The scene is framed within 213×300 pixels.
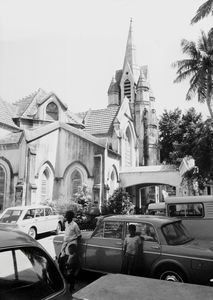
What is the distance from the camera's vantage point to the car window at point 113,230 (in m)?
7.16

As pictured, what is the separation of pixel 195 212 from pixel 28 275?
9.43 m

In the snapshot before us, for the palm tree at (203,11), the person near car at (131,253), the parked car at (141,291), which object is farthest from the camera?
the palm tree at (203,11)

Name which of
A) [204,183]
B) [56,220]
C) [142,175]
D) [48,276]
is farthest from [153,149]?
[48,276]

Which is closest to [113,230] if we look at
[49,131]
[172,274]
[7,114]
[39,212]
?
[172,274]

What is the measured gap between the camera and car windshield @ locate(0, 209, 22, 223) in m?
14.2

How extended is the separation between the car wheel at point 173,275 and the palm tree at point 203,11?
13.6 metres

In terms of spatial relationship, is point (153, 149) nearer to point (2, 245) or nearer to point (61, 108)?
point (61, 108)

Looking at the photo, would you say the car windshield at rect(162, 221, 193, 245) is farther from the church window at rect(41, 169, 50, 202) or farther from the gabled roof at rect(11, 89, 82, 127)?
the gabled roof at rect(11, 89, 82, 127)

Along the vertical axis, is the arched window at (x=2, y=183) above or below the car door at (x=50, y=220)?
above

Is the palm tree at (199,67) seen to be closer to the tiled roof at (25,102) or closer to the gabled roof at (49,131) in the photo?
the gabled roof at (49,131)

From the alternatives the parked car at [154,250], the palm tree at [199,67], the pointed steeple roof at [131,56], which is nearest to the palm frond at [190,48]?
the palm tree at [199,67]

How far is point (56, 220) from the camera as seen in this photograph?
16.8 m

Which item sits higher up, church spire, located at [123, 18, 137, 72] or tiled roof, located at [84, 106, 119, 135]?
church spire, located at [123, 18, 137, 72]

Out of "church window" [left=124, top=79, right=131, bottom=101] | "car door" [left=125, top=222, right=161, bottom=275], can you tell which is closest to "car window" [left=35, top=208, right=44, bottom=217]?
"car door" [left=125, top=222, right=161, bottom=275]
